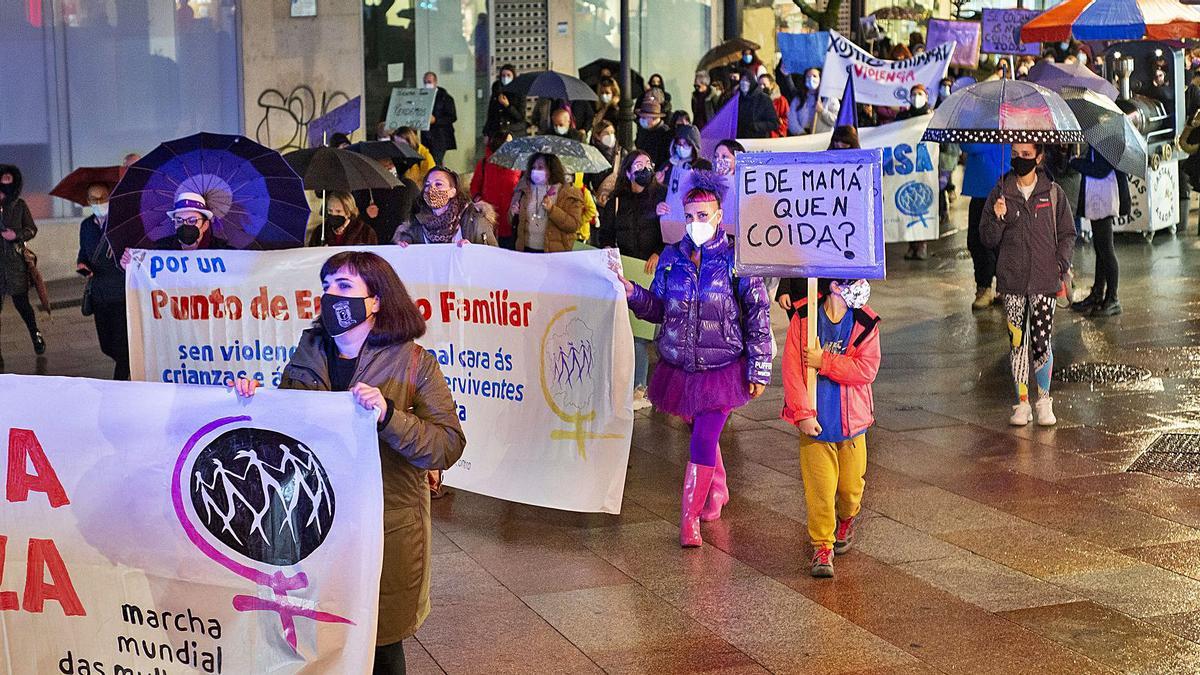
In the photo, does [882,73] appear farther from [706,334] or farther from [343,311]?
[343,311]

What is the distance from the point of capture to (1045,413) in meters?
10.4

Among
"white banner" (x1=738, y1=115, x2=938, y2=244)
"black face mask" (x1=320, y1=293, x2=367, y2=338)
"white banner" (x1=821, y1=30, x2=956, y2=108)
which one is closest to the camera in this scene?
"black face mask" (x1=320, y1=293, x2=367, y2=338)

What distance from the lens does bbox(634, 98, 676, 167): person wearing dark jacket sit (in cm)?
1611

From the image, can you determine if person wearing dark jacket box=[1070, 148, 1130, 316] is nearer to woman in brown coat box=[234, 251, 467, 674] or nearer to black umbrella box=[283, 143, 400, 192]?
black umbrella box=[283, 143, 400, 192]

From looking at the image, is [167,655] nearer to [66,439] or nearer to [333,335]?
[66,439]

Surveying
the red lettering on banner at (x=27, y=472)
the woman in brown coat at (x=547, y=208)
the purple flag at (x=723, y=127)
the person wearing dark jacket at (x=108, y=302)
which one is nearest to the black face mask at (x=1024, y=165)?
the woman in brown coat at (x=547, y=208)

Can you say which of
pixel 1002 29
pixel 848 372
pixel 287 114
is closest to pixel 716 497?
pixel 848 372

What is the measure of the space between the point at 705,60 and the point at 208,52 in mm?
7729

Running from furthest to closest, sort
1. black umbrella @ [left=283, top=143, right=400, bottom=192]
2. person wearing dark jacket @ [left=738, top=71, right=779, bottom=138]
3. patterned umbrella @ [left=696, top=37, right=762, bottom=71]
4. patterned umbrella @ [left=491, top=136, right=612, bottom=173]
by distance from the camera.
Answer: patterned umbrella @ [left=696, top=37, right=762, bottom=71] < person wearing dark jacket @ [left=738, top=71, right=779, bottom=138] < patterned umbrella @ [left=491, top=136, right=612, bottom=173] < black umbrella @ [left=283, top=143, right=400, bottom=192]

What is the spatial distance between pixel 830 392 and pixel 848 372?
130 mm

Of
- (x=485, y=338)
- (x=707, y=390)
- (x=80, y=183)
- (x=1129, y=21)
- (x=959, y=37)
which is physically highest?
(x=959, y=37)

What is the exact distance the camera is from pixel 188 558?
5188 mm

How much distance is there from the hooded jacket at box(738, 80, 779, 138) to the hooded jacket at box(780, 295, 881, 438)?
458 inches

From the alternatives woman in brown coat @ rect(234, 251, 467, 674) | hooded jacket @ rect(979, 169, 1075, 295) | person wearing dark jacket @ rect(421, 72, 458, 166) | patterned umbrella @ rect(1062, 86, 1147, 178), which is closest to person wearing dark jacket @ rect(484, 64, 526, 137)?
person wearing dark jacket @ rect(421, 72, 458, 166)
